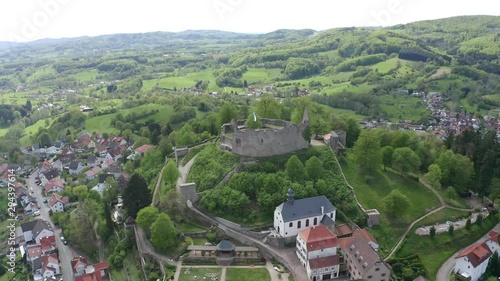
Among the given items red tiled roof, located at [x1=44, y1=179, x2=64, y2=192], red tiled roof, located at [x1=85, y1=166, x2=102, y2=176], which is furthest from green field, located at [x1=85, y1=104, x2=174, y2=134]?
red tiled roof, located at [x1=44, y1=179, x2=64, y2=192]

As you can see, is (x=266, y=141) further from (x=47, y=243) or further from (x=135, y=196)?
(x=47, y=243)

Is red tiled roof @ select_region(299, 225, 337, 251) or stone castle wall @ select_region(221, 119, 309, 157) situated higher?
stone castle wall @ select_region(221, 119, 309, 157)

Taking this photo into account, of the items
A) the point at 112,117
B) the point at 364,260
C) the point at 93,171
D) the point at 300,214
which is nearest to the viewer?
the point at 364,260

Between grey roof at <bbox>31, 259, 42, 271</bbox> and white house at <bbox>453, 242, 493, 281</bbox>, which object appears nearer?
white house at <bbox>453, 242, 493, 281</bbox>

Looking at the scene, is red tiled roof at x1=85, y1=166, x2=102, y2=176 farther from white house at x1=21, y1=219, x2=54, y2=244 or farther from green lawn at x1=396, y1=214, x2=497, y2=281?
green lawn at x1=396, y1=214, x2=497, y2=281

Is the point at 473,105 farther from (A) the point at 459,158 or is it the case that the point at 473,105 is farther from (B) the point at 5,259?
(B) the point at 5,259

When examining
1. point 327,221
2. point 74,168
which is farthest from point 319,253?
point 74,168
